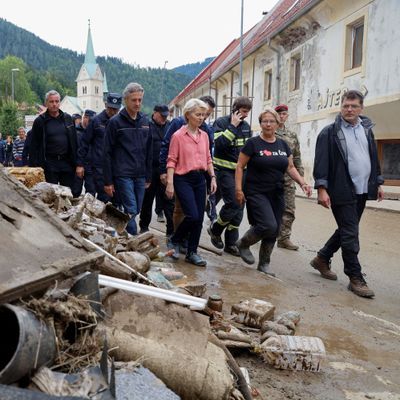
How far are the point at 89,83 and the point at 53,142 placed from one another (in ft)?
377

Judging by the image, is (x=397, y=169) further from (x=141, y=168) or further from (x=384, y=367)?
(x=384, y=367)

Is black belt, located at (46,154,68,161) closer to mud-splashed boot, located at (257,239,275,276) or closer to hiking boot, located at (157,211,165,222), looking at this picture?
hiking boot, located at (157,211,165,222)

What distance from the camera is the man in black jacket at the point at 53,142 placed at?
6516 mm

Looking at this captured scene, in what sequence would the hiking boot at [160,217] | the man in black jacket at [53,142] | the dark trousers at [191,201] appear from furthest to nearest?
the hiking boot at [160,217] < the man in black jacket at [53,142] < the dark trousers at [191,201]

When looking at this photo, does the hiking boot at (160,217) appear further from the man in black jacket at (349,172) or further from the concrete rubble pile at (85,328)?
the concrete rubble pile at (85,328)

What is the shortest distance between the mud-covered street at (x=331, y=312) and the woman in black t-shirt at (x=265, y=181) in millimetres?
475

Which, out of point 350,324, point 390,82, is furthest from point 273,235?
point 390,82

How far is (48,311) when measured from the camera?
195 cm

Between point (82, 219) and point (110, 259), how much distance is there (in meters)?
1.53

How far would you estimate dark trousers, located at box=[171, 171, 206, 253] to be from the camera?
542 centimetres

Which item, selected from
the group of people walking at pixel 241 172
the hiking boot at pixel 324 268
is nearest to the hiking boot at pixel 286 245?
the group of people walking at pixel 241 172

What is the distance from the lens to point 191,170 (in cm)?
543

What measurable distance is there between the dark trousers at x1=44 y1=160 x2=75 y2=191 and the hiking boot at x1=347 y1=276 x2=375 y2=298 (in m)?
3.96

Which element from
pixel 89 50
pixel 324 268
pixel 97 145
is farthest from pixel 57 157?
pixel 89 50
